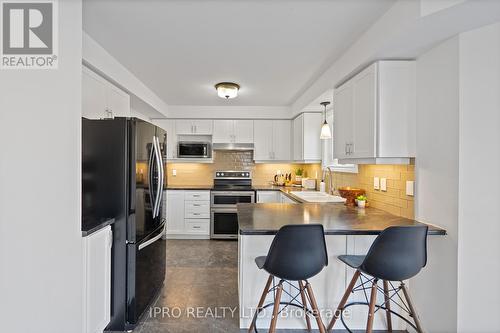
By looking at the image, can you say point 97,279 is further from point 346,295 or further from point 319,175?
Result: point 319,175

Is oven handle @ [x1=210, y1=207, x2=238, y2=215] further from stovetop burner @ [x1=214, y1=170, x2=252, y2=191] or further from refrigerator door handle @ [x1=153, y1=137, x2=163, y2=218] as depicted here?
refrigerator door handle @ [x1=153, y1=137, x2=163, y2=218]

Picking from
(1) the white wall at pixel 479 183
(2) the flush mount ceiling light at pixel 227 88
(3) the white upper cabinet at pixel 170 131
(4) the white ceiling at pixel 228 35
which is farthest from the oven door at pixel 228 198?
(1) the white wall at pixel 479 183

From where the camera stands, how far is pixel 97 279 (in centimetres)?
171

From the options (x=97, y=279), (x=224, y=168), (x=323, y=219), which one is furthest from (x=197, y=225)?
(x=323, y=219)

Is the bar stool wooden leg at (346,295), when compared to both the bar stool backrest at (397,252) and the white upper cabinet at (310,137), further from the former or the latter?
the white upper cabinet at (310,137)

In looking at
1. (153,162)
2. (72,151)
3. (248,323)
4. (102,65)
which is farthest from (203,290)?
(102,65)

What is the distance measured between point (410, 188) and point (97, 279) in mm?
2410

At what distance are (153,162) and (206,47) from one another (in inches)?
44.3

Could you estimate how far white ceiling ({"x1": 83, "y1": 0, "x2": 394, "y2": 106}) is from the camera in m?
1.70

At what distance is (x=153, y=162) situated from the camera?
231cm

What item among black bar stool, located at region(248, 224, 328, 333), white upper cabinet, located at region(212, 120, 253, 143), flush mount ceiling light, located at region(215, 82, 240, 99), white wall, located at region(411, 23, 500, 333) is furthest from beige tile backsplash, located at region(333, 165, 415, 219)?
white upper cabinet, located at region(212, 120, 253, 143)

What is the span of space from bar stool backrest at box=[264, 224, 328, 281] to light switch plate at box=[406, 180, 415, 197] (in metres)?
1.01

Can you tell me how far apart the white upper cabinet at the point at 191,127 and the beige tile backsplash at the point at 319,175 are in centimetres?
56

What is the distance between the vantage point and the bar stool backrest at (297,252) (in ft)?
5.03
